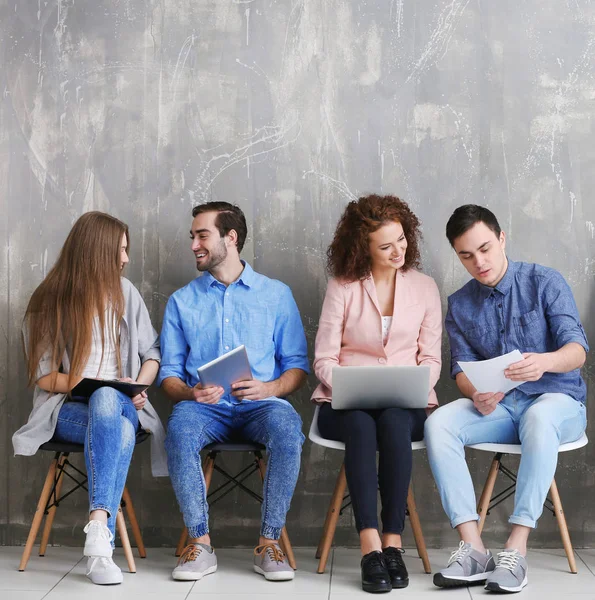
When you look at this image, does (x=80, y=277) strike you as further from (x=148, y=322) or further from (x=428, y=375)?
(x=428, y=375)

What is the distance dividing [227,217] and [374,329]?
2.26ft

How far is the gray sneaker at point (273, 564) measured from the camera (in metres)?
2.74

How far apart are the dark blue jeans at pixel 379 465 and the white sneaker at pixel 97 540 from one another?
0.78 meters

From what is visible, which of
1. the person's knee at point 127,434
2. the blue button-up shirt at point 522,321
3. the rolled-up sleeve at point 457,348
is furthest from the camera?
the rolled-up sleeve at point 457,348

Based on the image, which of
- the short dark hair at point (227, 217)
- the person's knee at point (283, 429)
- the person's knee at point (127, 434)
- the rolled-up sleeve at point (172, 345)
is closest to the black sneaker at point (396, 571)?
the person's knee at point (283, 429)

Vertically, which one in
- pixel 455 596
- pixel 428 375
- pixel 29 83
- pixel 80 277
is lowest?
pixel 455 596

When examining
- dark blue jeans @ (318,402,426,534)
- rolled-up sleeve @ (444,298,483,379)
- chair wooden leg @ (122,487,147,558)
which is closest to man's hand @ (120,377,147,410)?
chair wooden leg @ (122,487,147,558)

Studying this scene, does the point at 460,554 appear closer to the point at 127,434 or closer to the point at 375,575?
the point at 375,575

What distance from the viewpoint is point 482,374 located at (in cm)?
273

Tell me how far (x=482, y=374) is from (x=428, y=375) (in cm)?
17

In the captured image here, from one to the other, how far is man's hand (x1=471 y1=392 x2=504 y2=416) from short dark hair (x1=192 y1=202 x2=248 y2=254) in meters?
1.06

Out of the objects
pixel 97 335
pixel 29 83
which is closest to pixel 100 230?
pixel 97 335

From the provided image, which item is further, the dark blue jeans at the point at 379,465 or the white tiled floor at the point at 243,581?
the dark blue jeans at the point at 379,465

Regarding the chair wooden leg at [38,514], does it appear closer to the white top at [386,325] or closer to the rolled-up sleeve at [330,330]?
the rolled-up sleeve at [330,330]
